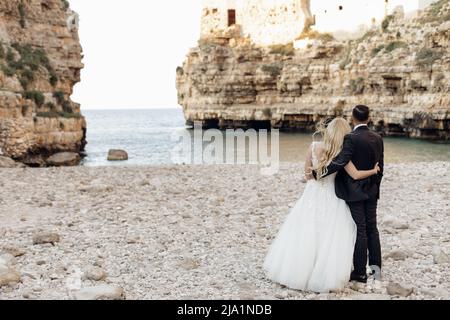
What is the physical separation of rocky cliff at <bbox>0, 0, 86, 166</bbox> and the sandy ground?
7322mm

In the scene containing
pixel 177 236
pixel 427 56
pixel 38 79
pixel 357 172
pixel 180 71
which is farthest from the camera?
pixel 180 71

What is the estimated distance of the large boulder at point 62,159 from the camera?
21.8m

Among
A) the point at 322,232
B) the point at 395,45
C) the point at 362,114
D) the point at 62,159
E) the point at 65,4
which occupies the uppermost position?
the point at 65,4

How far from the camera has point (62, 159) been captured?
22.2m

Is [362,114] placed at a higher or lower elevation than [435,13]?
lower

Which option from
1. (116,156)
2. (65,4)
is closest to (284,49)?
(65,4)

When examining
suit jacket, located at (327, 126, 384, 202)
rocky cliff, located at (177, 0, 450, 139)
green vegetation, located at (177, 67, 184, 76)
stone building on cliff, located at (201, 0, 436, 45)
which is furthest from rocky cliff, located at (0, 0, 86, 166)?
green vegetation, located at (177, 67, 184, 76)

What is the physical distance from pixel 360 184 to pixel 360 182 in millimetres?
21

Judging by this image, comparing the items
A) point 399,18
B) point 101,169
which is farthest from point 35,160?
point 399,18

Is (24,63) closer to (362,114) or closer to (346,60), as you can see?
(362,114)

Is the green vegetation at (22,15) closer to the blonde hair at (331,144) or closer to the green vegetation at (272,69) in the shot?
the blonde hair at (331,144)

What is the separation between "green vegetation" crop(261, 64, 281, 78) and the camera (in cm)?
5994

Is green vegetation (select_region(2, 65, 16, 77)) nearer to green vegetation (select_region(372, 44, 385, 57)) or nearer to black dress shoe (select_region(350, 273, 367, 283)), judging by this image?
black dress shoe (select_region(350, 273, 367, 283))

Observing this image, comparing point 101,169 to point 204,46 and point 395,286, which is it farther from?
point 204,46
